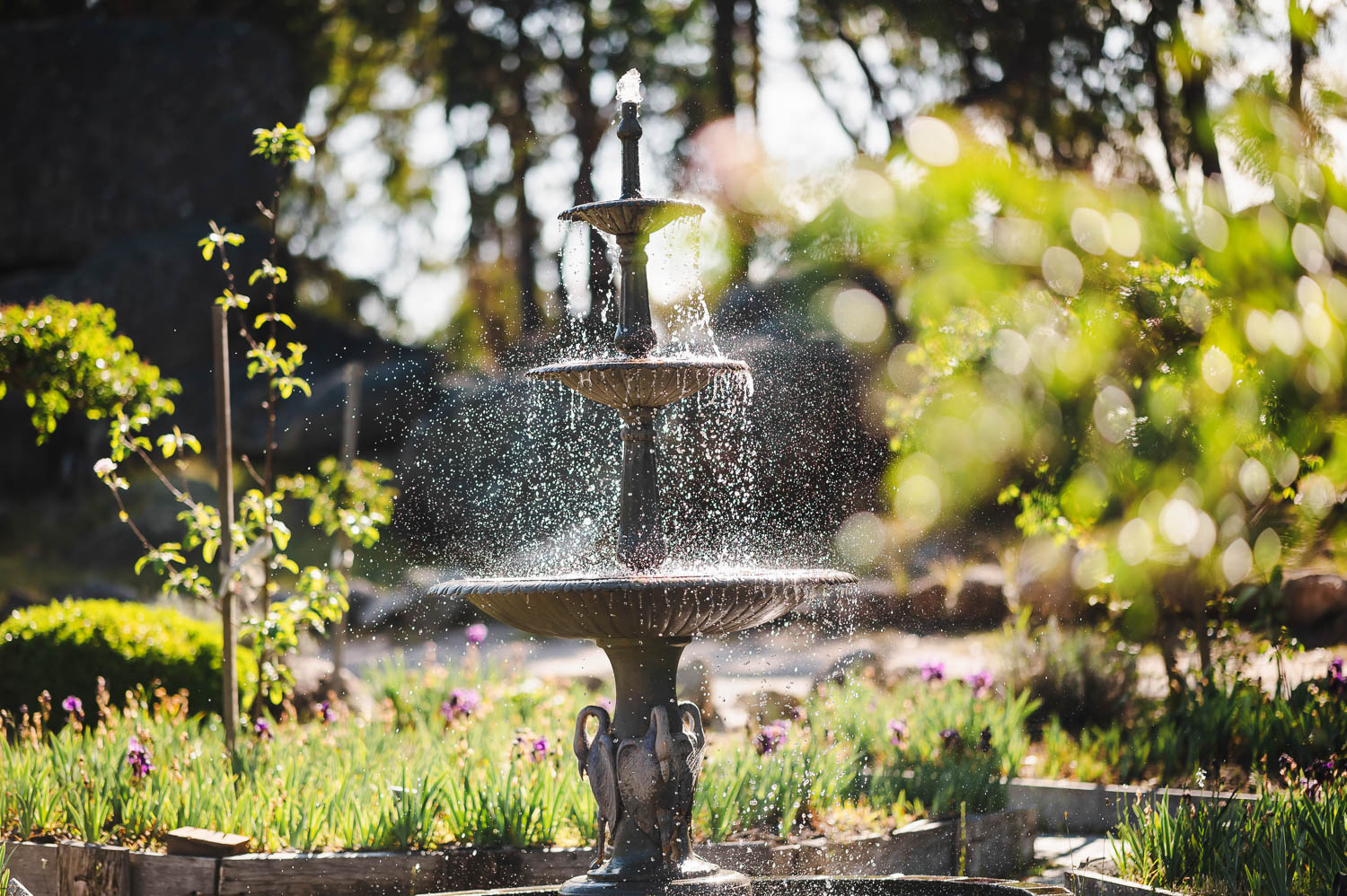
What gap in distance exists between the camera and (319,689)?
350 inches

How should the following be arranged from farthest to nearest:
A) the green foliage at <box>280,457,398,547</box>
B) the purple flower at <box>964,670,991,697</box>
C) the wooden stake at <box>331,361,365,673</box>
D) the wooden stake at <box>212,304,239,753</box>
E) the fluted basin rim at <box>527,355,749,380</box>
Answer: the wooden stake at <box>331,361,365,673</box> < the purple flower at <box>964,670,991,697</box> < the green foliage at <box>280,457,398,547</box> < the wooden stake at <box>212,304,239,753</box> < the fluted basin rim at <box>527,355,749,380</box>

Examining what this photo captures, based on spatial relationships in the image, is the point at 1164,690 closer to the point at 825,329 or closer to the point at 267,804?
the point at 267,804

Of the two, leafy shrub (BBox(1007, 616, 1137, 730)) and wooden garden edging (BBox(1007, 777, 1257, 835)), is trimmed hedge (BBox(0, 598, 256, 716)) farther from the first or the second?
leafy shrub (BBox(1007, 616, 1137, 730))

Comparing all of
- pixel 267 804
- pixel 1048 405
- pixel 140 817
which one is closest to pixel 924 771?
pixel 267 804

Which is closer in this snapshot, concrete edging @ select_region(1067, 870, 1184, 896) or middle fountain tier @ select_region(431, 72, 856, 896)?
middle fountain tier @ select_region(431, 72, 856, 896)

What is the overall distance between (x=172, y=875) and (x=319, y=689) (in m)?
4.03

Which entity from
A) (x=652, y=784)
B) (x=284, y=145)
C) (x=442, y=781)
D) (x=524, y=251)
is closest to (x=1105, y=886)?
(x=652, y=784)

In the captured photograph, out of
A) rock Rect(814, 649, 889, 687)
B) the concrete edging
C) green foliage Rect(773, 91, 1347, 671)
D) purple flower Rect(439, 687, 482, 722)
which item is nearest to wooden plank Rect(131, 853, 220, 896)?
purple flower Rect(439, 687, 482, 722)

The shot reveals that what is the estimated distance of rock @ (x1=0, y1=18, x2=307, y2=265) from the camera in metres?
23.0

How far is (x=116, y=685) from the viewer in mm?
7832

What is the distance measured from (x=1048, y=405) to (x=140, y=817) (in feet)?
17.4

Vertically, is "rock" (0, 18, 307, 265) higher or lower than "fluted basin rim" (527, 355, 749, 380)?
higher

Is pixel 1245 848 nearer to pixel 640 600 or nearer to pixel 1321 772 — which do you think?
pixel 1321 772

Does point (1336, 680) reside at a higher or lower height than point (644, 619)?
lower
